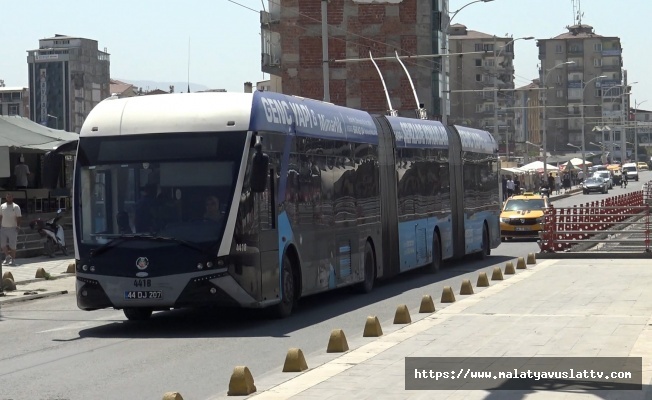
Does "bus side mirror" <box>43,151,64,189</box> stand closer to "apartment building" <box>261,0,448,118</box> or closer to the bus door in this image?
the bus door

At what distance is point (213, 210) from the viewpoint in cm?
1653

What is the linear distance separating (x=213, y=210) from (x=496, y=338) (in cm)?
416

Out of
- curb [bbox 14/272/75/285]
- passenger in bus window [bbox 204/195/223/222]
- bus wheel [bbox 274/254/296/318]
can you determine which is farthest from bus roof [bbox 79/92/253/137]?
curb [bbox 14/272/75/285]

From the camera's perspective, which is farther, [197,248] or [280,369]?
[197,248]

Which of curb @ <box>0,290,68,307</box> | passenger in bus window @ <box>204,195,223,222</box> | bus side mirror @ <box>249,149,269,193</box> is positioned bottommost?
curb @ <box>0,290,68,307</box>

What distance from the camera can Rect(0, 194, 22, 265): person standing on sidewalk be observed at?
2998 centimetres

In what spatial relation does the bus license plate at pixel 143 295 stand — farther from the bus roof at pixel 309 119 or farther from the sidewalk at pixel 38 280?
the sidewalk at pixel 38 280

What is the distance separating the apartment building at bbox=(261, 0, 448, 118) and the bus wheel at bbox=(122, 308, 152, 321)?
71705 mm

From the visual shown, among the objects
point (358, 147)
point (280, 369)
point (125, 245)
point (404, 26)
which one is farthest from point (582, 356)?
point (404, 26)

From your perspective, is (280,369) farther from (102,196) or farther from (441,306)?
(441,306)

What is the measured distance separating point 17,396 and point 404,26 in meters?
81.2

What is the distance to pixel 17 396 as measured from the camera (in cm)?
1149

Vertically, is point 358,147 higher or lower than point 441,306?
higher

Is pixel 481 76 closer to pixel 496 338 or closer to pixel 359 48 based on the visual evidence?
pixel 359 48
